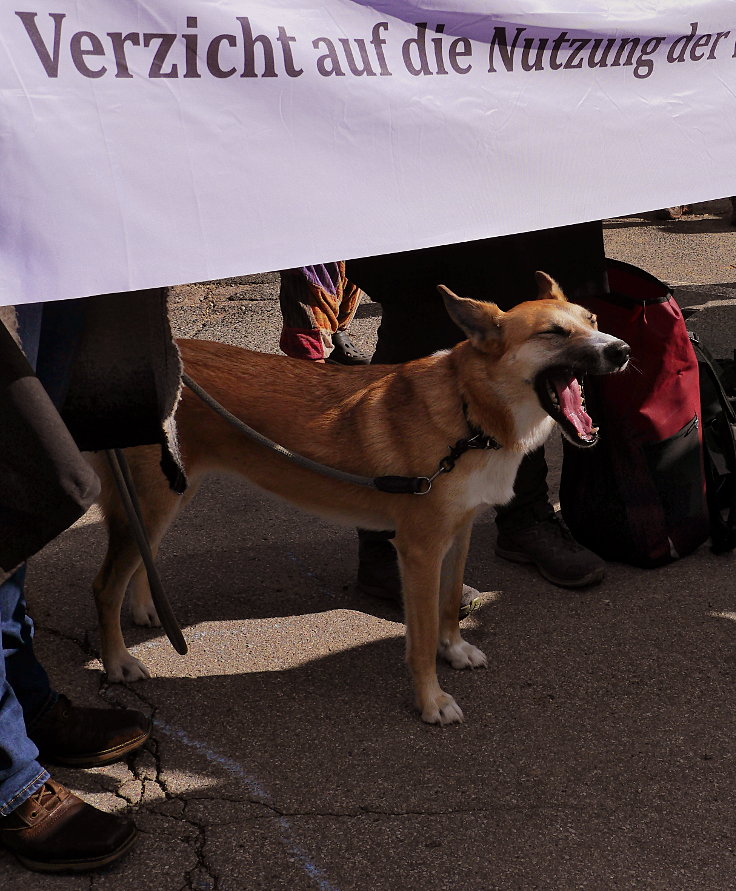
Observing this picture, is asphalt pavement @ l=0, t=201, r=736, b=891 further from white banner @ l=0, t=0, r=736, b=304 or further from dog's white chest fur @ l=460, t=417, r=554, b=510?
white banner @ l=0, t=0, r=736, b=304

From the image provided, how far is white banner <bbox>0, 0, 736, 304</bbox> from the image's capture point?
2.30m

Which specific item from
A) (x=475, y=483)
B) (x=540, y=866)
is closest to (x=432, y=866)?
(x=540, y=866)

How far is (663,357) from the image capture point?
12.9ft

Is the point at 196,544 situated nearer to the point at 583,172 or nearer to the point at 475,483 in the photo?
the point at 475,483

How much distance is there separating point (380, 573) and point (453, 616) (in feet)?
1.58

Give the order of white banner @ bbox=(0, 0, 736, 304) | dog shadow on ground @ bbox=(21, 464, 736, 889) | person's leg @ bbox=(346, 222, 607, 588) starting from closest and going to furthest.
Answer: white banner @ bbox=(0, 0, 736, 304) < dog shadow on ground @ bbox=(21, 464, 736, 889) < person's leg @ bbox=(346, 222, 607, 588)

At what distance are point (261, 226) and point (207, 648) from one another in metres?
1.65

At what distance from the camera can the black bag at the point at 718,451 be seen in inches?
163

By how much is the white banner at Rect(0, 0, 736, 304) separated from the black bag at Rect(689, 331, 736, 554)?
1083 mm

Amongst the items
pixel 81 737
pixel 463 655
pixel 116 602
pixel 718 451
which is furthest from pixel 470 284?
pixel 81 737

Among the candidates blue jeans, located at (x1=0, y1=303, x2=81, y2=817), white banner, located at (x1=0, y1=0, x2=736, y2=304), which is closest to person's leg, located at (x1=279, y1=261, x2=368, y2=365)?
white banner, located at (x1=0, y1=0, x2=736, y2=304)

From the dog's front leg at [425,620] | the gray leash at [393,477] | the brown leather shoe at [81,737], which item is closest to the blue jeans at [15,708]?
the brown leather shoe at [81,737]

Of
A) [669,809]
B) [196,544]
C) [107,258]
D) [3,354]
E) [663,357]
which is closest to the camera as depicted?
[3,354]

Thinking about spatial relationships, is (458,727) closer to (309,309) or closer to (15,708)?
(15,708)
